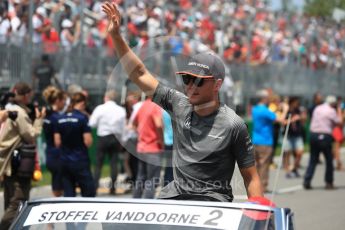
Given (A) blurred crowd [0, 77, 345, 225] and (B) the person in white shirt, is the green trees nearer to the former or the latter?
(A) blurred crowd [0, 77, 345, 225]

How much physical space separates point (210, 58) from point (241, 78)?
65.0 feet

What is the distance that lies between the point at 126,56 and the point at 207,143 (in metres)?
0.86

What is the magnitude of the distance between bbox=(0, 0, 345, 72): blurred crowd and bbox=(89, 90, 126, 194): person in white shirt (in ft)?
4.83

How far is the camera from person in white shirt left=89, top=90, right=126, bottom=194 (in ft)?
44.5

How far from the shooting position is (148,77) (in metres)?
5.79

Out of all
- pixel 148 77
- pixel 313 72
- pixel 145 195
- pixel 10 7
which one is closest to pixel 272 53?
pixel 313 72

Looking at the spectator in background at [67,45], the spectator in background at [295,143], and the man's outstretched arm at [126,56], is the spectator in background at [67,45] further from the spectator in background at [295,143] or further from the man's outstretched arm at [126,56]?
the man's outstretched arm at [126,56]

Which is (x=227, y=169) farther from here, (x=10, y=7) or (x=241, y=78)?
(x=241, y=78)

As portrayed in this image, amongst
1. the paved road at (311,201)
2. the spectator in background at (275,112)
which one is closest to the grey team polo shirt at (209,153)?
the paved road at (311,201)

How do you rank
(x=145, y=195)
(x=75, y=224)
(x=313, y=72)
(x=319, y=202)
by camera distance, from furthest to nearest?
(x=313, y=72)
(x=319, y=202)
(x=145, y=195)
(x=75, y=224)

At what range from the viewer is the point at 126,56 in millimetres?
5734

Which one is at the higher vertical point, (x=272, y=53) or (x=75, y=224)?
(x=75, y=224)

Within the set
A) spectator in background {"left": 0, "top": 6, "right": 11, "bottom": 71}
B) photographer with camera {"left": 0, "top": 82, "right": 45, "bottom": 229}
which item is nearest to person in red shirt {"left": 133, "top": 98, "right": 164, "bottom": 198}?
photographer with camera {"left": 0, "top": 82, "right": 45, "bottom": 229}

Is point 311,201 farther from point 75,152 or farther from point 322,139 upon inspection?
point 75,152
